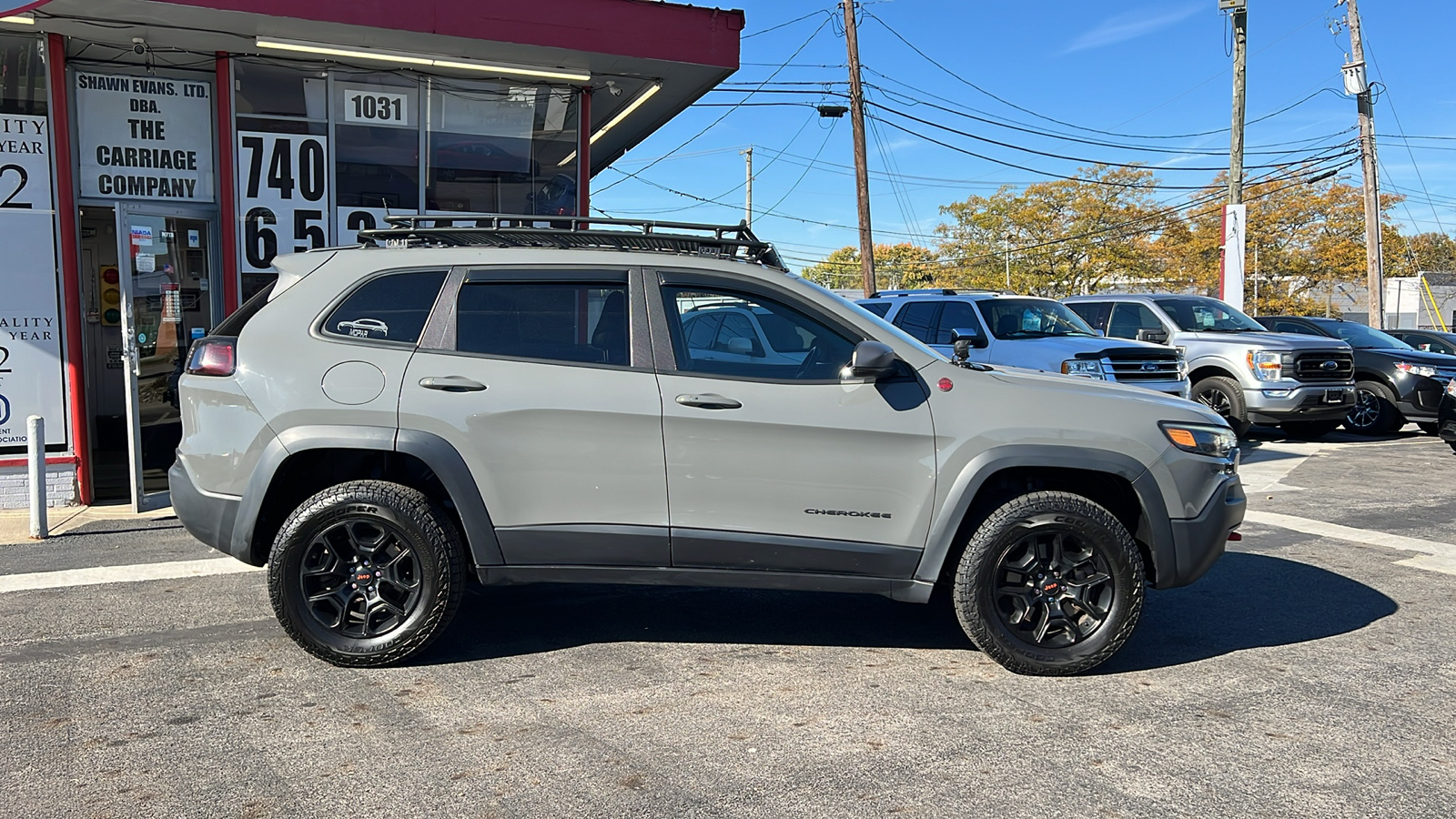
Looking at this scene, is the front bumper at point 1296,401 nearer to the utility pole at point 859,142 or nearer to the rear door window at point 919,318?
the rear door window at point 919,318

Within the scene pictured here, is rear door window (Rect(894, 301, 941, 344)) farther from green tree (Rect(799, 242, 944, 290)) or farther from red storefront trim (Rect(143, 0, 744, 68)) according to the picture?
green tree (Rect(799, 242, 944, 290))

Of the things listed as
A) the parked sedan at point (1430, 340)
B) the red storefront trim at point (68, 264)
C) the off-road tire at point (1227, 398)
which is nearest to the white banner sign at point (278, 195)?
the red storefront trim at point (68, 264)

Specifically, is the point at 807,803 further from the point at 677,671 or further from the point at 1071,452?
the point at 1071,452

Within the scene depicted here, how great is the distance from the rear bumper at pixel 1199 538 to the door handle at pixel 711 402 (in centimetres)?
197

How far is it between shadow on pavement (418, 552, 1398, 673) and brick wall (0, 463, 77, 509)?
4.81 metres

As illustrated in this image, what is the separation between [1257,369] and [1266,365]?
0.37ft

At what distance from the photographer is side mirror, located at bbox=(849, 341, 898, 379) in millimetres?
4445

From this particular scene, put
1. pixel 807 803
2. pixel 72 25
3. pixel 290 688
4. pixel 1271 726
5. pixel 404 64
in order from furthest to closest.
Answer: pixel 404 64 < pixel 72 25 < pixel 290 688 < pixel 1271 726 < pixel 807 803

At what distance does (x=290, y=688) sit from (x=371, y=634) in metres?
0.38

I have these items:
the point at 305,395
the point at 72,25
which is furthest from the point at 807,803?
the point at 72,25

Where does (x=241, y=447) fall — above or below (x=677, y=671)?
above

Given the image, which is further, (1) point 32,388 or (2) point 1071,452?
(1) point 32,388

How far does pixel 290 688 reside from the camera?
14.3 feet

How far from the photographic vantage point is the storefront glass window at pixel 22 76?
8.58 metres
